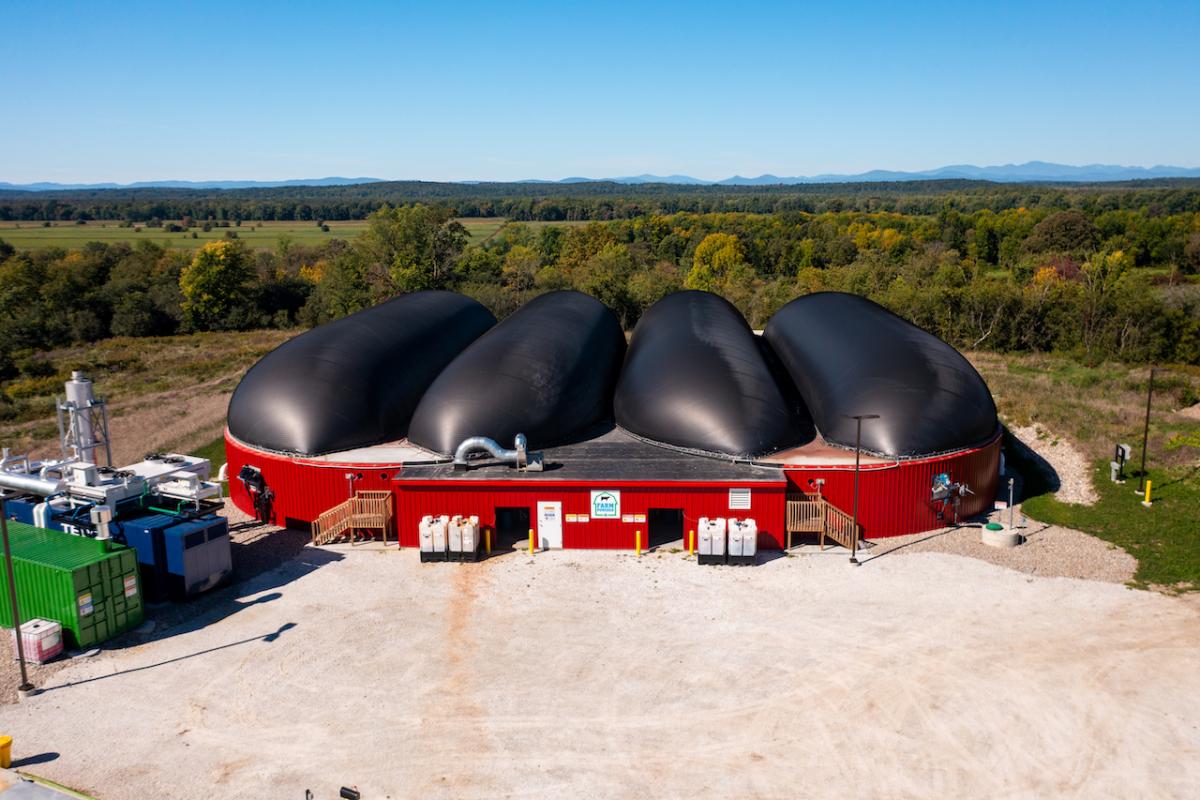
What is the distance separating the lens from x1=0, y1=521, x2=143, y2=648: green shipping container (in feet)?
72.1

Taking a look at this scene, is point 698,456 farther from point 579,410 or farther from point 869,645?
point 869,645

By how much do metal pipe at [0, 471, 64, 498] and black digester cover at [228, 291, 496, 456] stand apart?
6.94 meters

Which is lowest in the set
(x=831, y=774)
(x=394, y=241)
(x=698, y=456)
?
(x=831, y=774)

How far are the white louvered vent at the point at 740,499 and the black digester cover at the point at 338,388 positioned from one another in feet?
44.1

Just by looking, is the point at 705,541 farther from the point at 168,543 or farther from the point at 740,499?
the point at 168,543

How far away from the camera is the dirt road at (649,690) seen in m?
17.4

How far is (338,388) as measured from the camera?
32.2 metres

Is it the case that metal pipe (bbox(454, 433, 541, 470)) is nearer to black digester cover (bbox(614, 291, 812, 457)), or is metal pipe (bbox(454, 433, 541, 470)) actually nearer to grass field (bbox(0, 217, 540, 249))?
black digester cover (bbox(614, 291, 812, 457))

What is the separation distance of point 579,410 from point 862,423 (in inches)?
415

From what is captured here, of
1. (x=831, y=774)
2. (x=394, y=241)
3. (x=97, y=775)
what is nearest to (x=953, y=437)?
(x=831, y=774)

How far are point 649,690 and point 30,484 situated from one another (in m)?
20.3

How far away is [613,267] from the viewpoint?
86438 millimetres

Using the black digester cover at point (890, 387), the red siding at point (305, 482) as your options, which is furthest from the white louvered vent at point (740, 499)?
the red siding at point (305, 482)

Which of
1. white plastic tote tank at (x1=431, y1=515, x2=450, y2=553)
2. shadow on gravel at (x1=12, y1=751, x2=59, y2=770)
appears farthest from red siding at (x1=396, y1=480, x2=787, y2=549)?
shadow on gravel at (x1=12, y1=751, x2=59, y2=770)
